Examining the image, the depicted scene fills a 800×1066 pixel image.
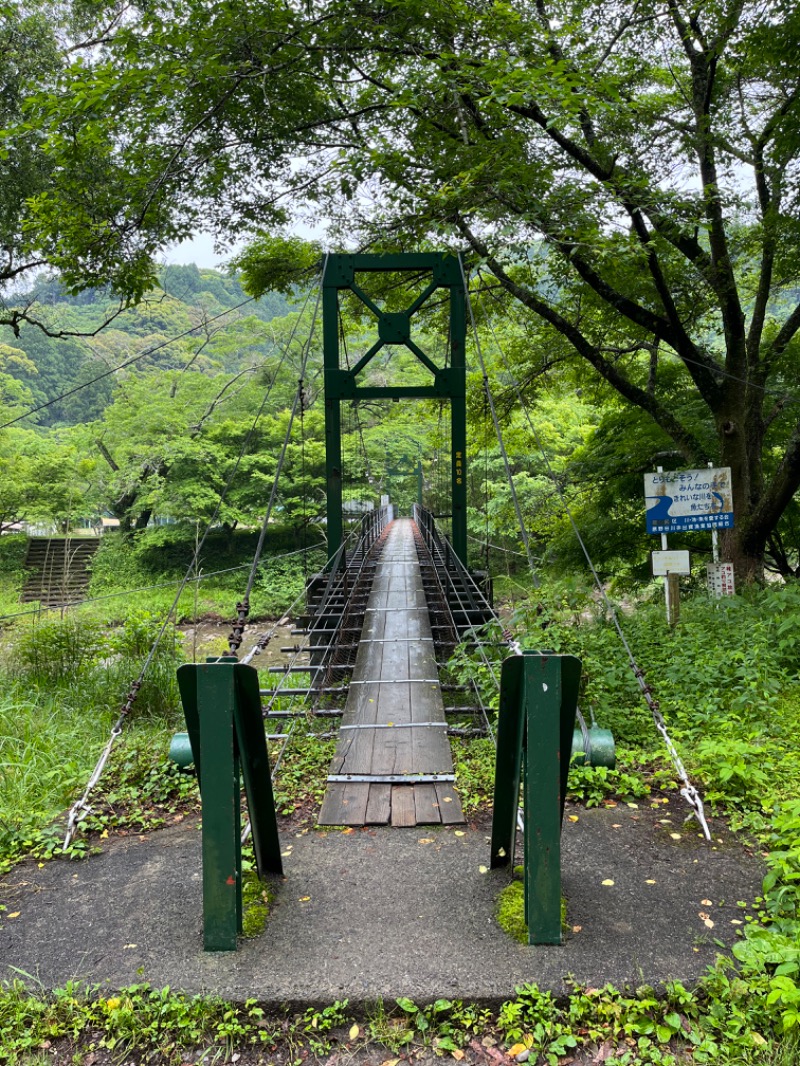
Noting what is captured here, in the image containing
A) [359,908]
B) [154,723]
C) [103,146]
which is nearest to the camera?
[359,908]

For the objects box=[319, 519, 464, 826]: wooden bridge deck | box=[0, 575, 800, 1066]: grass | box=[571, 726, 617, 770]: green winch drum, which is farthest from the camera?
box=[571, 726, 617, 770]: green winch drum

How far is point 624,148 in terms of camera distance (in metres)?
5.23

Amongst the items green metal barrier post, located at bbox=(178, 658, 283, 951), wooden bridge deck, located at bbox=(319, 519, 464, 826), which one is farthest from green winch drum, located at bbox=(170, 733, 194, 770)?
green metal barrier post, located at bbox=(178, 658, 283, 951)

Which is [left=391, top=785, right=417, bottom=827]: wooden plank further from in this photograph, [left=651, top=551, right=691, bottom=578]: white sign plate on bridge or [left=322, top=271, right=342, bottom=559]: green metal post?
[left=322, top=271, right=342, bottom=559]: green metal post

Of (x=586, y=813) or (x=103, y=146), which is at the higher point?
(x=103, y=146)

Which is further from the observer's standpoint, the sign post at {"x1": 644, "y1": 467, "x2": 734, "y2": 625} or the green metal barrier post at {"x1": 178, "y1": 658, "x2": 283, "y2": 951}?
the sign post at {"x1": 644, "y1": 467, "x2": 734, "y2": 625}

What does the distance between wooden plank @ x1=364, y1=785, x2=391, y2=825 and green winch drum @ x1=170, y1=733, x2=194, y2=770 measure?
2.74 ft

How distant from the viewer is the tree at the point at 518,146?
4246 mm

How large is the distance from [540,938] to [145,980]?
1.02 m

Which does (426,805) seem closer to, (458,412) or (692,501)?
(692,501)

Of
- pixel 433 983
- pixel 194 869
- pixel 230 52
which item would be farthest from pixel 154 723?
pixel 230 52

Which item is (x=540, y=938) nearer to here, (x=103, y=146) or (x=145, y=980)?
(x=145, y=980)

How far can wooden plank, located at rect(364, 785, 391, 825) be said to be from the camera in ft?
8.33

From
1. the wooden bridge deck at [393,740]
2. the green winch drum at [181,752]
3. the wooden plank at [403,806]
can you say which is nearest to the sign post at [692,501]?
the wooden bridge deck at [393,740]
